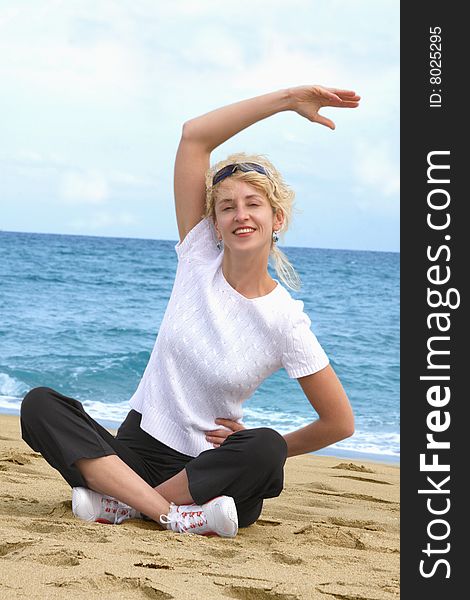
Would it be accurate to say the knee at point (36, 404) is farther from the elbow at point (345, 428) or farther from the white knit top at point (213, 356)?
the elbow at point (345, 428)

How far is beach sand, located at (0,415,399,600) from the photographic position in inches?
86.4

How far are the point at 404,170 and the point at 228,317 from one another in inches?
40.9

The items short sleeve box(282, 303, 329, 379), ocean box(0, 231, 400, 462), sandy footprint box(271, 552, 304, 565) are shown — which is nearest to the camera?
sandy footprint box(271, 552, 304, 565)

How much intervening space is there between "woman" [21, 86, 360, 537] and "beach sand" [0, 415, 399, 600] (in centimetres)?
13

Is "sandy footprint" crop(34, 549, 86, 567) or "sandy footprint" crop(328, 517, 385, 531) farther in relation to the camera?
"sandy footprint" crop(328, 517, 385, 531)

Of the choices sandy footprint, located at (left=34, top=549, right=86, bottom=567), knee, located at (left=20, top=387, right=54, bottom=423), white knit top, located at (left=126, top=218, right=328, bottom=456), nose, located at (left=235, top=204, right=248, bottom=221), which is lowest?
sandy footprint, located at (left=34, top=549, right=86, bottom=567)

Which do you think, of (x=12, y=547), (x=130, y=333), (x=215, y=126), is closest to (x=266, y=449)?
(x=12, y=547)

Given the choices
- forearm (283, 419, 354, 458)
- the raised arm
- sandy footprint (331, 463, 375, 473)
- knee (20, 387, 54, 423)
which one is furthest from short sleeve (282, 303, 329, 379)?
sandy footprint (331, 463, 375, 473)

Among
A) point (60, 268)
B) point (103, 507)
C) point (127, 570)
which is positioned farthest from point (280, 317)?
point (60, 268)

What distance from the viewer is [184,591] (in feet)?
7.14

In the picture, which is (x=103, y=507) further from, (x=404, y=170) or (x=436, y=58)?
(x=436, y=58)

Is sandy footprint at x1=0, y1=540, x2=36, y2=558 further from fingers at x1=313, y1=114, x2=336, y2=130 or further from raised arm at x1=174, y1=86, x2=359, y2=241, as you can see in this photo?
fingers at x1=313, y1=114, x2=336, y2=130

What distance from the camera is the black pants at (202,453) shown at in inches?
A: 115

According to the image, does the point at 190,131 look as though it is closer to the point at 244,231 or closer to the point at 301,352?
the point at 244,231
